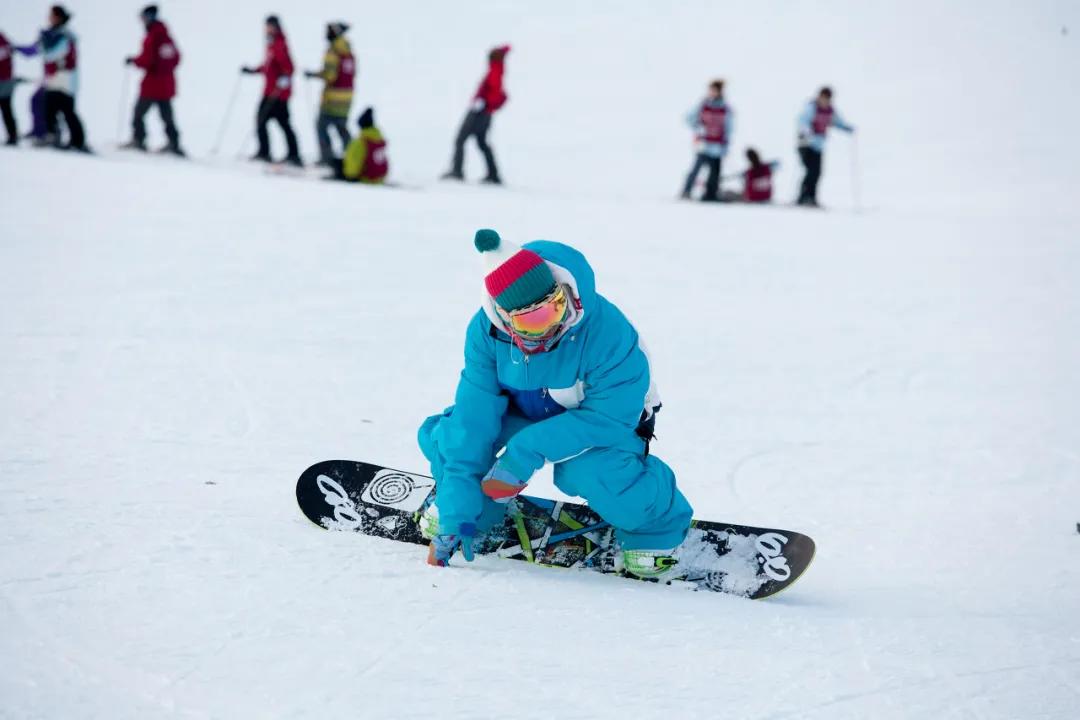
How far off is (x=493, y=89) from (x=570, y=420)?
10433mm

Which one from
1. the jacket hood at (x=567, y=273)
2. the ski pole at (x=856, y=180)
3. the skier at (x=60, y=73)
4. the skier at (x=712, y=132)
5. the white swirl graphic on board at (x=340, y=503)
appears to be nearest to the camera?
the jacket hood at (x=567, y=273)

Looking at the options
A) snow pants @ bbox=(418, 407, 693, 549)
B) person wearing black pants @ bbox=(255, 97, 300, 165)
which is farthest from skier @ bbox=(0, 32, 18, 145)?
snow pants @ bbox=(418, 407, 693, 549)

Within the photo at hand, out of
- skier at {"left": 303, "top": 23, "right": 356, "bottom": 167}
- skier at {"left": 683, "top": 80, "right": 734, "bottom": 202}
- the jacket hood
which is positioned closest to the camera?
the jacket hood

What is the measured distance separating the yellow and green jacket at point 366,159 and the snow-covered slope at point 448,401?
1.91 feet

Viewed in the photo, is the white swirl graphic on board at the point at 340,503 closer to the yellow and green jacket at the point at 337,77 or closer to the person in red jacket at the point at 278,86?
the person in red jacket at the point at 278,86

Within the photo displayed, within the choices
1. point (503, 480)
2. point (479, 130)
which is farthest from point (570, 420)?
point (479, 130)

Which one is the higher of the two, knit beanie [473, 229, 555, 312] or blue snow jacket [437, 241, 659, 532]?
knit beanie [473, 229, 555, 312]

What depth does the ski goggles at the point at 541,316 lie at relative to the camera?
306 cm

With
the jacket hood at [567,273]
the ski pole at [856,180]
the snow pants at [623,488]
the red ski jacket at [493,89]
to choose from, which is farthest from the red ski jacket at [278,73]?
the jacket hood at [567,273]

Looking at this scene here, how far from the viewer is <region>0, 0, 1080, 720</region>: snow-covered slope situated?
9.06 ft

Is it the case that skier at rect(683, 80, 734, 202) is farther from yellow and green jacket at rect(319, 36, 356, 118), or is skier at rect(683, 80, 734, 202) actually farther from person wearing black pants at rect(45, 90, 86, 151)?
person wearing black pants at rect(45, 90, 86, 151)

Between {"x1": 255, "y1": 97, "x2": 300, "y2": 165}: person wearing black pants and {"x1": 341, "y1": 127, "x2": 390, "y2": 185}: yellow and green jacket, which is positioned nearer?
{"x1": 341, "y1": 127, "x2": 390, "y2": 185}: yellow and green jacket

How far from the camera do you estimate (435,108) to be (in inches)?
821

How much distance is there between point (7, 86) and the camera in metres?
11.5
